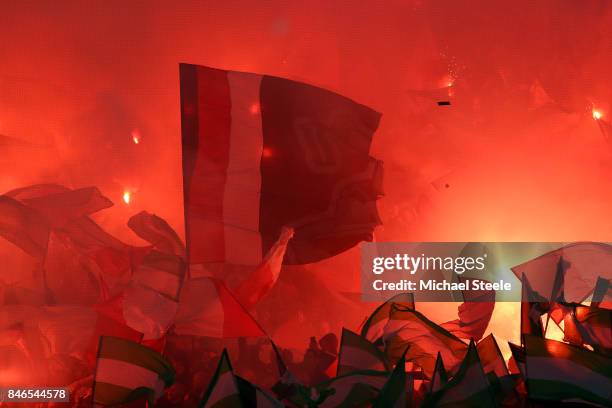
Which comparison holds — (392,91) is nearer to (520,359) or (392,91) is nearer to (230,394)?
(520,359)

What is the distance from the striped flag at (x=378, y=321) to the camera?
1.68 metres

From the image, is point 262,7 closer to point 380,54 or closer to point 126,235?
point 380,54

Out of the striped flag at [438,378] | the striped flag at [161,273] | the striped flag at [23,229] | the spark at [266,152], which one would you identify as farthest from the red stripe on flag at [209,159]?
the striped flag at [438,378]

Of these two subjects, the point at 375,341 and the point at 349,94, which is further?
the point at 349,94

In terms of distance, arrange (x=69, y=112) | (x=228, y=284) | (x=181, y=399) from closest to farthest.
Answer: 1. (x=181, y=399)
2. (x=228, y=284)
3. (x=69, y=112)

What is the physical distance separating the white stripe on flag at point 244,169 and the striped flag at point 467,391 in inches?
33.8

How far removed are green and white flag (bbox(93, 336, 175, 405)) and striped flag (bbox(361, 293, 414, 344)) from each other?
1.81 feet

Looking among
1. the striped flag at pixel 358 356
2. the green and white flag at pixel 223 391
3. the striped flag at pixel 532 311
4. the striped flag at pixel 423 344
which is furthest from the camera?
the striped flag at pixel 532 311

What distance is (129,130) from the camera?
2092 mm

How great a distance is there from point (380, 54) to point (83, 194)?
111cm

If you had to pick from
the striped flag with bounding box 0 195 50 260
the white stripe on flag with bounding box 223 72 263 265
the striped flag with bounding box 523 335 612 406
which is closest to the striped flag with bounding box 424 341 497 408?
the striped flag with bounding box 523 335 612 406

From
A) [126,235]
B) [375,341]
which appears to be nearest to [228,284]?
[126,235]

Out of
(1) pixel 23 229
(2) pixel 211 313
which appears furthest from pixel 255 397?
(1) pixel 23 229

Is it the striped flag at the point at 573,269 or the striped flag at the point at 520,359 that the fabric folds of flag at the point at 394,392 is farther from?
the striped flag at the point at 573,269
